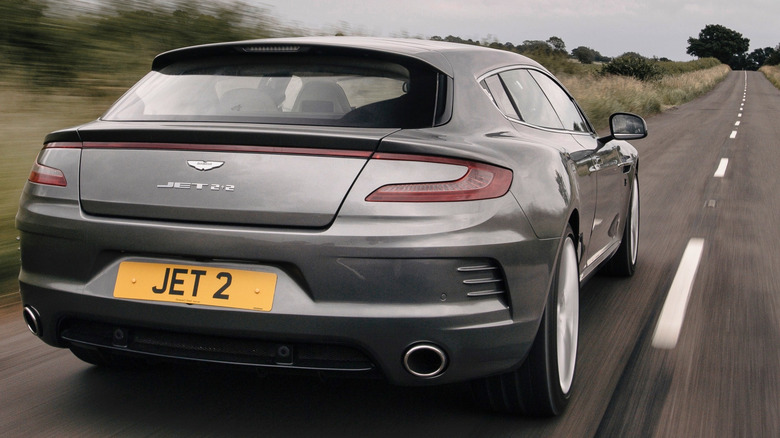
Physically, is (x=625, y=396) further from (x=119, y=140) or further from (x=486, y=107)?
(x=119, y=140)

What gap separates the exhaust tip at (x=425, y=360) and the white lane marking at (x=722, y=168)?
1029 centimetres

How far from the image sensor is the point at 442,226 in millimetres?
2531

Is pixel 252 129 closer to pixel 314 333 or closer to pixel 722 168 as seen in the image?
pixel 314 333

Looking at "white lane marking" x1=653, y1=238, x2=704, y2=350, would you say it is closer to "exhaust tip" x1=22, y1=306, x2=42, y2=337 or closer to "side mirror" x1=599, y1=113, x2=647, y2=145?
"side mirror" x1=599, y1=113, x2=647, y2=145

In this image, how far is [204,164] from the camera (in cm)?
262

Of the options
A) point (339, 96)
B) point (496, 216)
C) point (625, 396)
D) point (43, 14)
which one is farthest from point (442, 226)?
point (43, 14)

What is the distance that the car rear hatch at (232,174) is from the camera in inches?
99.7

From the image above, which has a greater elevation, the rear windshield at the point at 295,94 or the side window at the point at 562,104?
the rear windshield at the point at 295,94

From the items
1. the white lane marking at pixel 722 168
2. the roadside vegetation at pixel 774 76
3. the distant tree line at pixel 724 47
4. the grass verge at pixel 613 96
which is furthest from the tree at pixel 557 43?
the distant tree line at pixel 724 47

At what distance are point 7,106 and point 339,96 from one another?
5613mm

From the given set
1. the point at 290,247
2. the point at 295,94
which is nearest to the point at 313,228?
the point at 290,247

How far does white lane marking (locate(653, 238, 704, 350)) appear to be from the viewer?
4.19 meters

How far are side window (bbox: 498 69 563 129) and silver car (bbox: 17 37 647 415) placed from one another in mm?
489

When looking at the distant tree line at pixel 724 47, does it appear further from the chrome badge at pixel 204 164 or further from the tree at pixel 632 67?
the chrome badge at pixel 204 164
